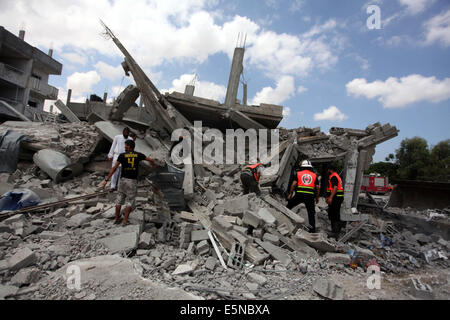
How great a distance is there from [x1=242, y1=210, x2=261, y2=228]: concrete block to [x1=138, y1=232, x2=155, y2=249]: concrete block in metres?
1.53

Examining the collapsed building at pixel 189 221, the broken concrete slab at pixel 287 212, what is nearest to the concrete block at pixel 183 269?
the collapsed building at pixel 189 221

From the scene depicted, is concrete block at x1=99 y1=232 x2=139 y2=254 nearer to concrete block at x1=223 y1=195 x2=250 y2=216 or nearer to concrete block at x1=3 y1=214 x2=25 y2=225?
concrete block at x1=3 y1=214 x2=25 y2=225

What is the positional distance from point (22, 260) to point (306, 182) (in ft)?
14.7

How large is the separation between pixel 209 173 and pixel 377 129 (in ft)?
18.2

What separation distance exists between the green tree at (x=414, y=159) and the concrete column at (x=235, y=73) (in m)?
21.0

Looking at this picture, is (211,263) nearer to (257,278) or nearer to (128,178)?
(257,278)

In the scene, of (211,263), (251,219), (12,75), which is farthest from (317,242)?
(12,75)

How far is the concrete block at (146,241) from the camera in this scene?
356cm

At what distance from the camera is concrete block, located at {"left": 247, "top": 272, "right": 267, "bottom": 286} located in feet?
9.50

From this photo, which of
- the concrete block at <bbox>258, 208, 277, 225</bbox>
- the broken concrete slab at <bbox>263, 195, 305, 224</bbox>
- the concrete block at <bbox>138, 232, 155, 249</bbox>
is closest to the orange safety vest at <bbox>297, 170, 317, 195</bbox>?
the broken concrete slab at <bbox>263, 195, 305, 224</bbox>

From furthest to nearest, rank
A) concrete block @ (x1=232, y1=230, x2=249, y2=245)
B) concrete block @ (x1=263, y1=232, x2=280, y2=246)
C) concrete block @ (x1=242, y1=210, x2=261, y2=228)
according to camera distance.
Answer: concrete block @ (x1=242, y1=210, x2=261, y2=228) < concrete block @ (x1=263, y1=232, x2=280, y2=246) < concrete block @ (x1=232, y1=230, x2=249, y2=245)

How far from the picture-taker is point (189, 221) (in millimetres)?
4547

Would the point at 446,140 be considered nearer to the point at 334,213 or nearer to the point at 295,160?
the point at 295,160

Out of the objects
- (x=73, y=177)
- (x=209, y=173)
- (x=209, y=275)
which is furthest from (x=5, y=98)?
(x=209, y=275)
